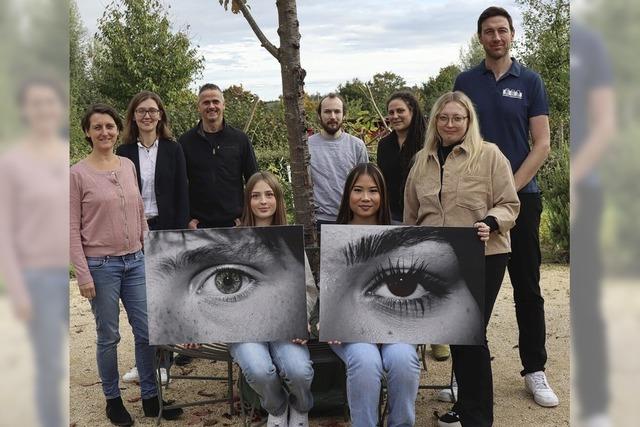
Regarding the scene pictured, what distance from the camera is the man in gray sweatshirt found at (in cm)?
476

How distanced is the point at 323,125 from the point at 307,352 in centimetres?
197

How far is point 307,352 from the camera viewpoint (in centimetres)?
341

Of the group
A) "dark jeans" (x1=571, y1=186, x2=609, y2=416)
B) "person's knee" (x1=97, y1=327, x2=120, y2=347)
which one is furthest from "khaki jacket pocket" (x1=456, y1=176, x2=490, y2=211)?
"dark jeans" (x1=571, y1=186, x2=609, y2=416)

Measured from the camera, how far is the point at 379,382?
3203mm

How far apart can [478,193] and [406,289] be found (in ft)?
2.02

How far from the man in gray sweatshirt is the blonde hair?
127cm

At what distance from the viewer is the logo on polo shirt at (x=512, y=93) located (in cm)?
382

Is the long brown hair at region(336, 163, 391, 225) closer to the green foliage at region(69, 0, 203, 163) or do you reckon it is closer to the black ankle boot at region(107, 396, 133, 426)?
the black ankle boot at region(107, 396, 133, 426)

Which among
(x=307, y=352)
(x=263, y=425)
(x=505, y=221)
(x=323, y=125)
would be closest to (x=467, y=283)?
(x=505, y=221)

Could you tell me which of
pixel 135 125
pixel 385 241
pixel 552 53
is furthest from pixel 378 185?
pixel 552 53

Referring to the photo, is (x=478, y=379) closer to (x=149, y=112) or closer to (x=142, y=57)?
(x=149, y=112)

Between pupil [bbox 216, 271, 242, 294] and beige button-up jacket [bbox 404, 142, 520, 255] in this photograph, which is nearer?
beige button-up jacket [bbox 404, 142, 520, 255]

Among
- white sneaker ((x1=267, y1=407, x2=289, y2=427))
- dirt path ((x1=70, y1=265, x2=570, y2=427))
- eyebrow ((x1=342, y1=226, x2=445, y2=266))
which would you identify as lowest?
dirt path ((x1=70, y1=265, x2=570, y2=427))

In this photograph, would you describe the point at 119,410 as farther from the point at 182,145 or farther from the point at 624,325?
the point at 624,325
